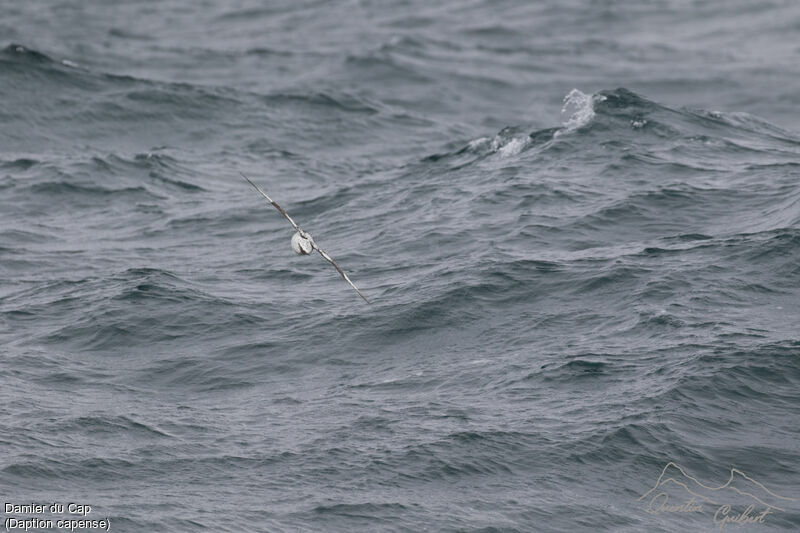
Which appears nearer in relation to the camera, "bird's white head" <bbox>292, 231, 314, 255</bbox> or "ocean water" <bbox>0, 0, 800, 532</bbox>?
"ocean water" <bbox>0, 0, 800, 532</bbox>

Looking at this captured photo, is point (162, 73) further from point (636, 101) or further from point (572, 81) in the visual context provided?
point (636, 101)

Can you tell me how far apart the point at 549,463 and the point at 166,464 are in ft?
19.9

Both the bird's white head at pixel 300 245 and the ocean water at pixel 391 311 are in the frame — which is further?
the bird's white head at pixel 300 245

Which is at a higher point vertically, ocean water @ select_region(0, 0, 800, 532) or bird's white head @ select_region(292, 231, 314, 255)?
bird's white head @ select_region(292, 231, 314, 255)

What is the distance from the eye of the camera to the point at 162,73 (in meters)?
53.3

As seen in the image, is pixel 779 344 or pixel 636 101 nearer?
pixel 779 344

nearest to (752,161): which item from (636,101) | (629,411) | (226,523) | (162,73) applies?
(636,101)

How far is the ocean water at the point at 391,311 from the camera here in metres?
19.4

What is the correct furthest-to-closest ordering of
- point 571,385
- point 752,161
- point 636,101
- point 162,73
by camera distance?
point 162,73 < point 636,101 < point 752,161 < point 571,385

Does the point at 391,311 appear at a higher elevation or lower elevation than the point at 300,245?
lower

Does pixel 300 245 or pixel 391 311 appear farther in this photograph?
pixel 391 311

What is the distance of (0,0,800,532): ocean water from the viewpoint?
1944cm

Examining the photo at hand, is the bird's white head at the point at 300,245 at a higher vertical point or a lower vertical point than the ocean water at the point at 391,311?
higher

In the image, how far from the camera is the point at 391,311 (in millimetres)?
25859
